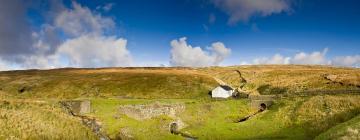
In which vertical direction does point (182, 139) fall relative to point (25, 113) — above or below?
below

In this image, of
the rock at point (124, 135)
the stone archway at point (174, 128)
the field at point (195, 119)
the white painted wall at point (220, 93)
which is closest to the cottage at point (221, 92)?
the white painted wall at point (220, 93)

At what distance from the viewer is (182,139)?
58.7 metres

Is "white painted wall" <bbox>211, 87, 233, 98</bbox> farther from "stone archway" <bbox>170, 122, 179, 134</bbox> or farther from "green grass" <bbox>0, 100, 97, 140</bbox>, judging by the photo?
"green grass" <bbox>0, 100, 97, 140</bbox>

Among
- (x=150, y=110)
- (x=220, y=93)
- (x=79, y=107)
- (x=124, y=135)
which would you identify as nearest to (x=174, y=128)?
(x=150, y=110)

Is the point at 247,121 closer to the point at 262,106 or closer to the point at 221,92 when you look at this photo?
the point at 262,106

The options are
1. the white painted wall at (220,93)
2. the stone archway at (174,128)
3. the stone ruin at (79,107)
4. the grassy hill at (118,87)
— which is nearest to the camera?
the stone archway at (174,128)

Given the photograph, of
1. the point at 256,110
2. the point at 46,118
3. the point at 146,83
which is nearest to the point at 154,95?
the point at 146,83

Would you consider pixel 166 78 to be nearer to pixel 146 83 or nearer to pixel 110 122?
pixel 146 83

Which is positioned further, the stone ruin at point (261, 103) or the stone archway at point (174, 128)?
the stone ruin at point (261, 103)

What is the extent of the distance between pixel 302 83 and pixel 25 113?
3535 inches

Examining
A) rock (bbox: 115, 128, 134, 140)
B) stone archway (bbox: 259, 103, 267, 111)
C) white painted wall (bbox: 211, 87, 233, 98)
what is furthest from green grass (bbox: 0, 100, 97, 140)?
white painted wall (bbox: 211, 87, 233, 98)

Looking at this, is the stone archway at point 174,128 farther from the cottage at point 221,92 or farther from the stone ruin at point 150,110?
the cottage at point 221,92

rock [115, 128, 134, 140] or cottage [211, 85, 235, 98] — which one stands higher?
cottage [211, 85, 235, 98]

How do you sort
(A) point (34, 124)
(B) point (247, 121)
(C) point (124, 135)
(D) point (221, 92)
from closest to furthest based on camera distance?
(A) point (34, 124), (C) point (124, 135), (B) point (247, 121), (D) point (221, 92)
